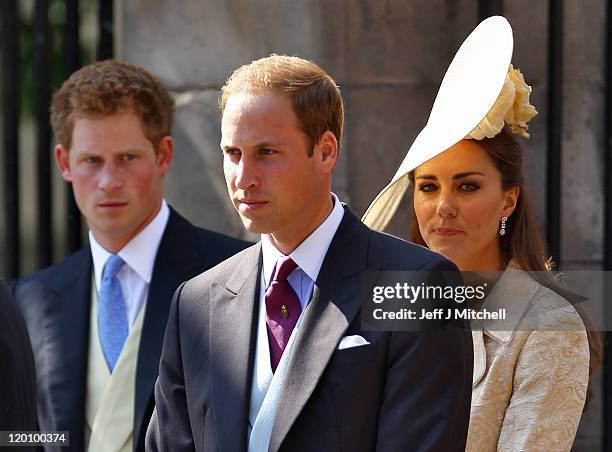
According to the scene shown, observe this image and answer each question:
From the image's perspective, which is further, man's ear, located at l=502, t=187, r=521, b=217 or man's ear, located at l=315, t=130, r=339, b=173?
man's ear, located at l=502, t=187, r=521, b=217

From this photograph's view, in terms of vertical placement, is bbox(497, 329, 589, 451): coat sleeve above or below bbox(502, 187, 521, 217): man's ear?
below

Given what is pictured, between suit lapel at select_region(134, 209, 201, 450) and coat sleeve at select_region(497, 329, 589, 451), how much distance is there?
126 cm

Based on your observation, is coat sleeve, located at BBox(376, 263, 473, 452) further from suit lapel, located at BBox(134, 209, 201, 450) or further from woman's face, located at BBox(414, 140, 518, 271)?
suit lapel, located at BBox(134, 209, 201, 450)

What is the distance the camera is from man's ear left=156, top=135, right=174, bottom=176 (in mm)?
4547

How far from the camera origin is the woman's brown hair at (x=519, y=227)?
3771mm

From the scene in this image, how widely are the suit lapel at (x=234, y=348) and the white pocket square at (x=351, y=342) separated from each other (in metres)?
0.27

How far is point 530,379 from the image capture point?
344 cm

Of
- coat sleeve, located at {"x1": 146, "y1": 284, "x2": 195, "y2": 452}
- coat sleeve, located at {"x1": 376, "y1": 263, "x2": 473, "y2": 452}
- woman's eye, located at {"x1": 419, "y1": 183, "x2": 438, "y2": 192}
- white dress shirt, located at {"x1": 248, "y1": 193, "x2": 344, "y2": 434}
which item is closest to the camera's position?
coat sleeve, located at {"x1": 376, "y1": 263, "x2": 473, "y2": 452}

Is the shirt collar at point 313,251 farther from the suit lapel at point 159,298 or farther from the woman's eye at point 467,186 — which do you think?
the suit lapel at point 159,298

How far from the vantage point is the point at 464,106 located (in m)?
3.82

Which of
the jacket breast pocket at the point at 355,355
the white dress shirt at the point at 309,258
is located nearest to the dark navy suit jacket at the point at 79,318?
the white dress shirt at the point at 309,258

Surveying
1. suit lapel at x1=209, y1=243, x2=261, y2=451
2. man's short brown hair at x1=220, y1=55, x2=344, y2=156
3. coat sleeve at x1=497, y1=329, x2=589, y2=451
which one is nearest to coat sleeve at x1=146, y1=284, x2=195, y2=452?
suit lapel at x1=209, y1=243, x2=261, y2=451

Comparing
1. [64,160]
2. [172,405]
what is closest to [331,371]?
[172,405]

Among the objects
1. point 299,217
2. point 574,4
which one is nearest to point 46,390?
point 299,217
